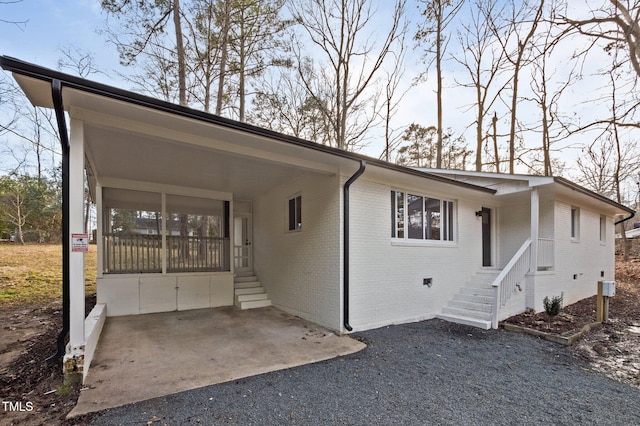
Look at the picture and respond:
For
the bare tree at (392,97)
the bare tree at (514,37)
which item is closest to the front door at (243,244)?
the bare tree at (392,97)

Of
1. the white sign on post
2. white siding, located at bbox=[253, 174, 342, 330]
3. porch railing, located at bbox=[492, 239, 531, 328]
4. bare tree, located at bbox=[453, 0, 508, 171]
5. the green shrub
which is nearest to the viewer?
the white sign on post

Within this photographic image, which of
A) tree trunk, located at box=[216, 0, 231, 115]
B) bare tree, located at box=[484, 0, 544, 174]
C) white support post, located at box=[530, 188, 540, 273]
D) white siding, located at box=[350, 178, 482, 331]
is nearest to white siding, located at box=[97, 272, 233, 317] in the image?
white siding, located at box=[350, 178, 482, 331]

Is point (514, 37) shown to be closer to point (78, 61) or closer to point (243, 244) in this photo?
point (243, 244)

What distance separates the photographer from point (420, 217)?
7109 mm

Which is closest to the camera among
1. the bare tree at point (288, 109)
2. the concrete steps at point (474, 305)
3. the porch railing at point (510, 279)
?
the porch railing at point (510, 279)

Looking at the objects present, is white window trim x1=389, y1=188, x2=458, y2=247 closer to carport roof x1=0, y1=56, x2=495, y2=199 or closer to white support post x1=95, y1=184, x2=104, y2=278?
carport roof x1=0, y1=56, x2=495, y2=199

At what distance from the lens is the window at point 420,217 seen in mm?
6609

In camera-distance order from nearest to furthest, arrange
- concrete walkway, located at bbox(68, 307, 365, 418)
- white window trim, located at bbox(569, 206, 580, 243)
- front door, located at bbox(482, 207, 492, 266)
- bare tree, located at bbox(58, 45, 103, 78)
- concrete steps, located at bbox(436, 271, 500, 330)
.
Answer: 1. concrete walkway, located at bbox(68, 307, 365, 418)
2. concrete steps, located at bbox(436, 271, 500, 330)
3. front door, located at bbox(482, 207, 492, 266)
4. white window trim, located at bbox(569, 206, 580, 243)
5. bare tree, located at bbox(58, 45, 103, 78)

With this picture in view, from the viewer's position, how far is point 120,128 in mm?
3682

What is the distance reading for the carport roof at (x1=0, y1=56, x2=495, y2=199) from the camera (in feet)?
9.72

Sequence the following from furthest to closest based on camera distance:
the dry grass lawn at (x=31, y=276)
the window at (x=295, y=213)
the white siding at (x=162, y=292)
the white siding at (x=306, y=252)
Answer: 1. the dry grass lawn at (x=31, y=276)
2. the window at (x=295, y=213)
3. the white siding at (x=162, y=292)
4. the white siding at (x=306, y=252)

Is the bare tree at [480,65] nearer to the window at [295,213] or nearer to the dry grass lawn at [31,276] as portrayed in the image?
the window at [295,213]

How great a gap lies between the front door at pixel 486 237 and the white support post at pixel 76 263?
9.26 metres

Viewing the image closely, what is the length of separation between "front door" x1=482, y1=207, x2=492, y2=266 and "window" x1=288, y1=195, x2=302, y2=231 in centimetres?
554
